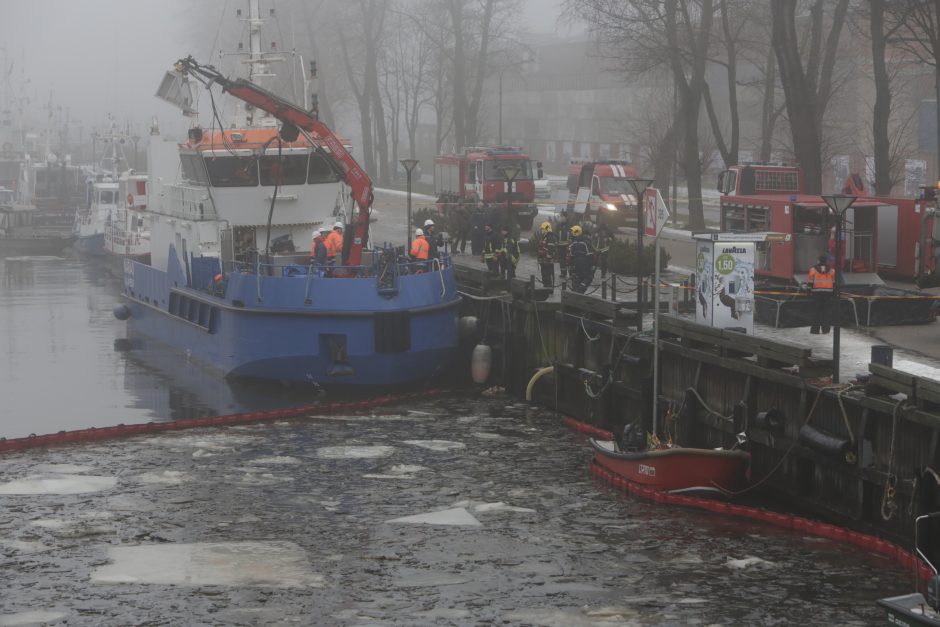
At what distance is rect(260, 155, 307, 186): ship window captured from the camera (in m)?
28.1

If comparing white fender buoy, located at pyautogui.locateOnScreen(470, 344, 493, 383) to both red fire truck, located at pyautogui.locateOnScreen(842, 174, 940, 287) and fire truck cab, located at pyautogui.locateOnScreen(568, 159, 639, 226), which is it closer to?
red fire truck, located at pyautogui.locateOnScreen(842, 174, 940, 287)

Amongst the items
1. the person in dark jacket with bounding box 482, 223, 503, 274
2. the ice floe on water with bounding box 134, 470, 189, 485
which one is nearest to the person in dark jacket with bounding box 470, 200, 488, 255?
the person in dark jacket with bounding box 482, 223, 503, 274

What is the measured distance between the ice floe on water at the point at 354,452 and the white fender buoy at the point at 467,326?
17.6 feet

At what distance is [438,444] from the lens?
2127cm

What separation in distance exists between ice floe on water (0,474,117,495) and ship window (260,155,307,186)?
10.4 metres

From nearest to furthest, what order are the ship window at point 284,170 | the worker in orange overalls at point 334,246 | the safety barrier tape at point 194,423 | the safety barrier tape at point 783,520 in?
the safety barrier tape at point 783,520
the safety barrier tape at point 194,423
the worker in orange overalls at point 334,246
the ship window at point 284,170

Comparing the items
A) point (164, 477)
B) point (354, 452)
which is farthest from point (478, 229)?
point (164, 477)

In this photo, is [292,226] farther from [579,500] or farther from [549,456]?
[579,500]

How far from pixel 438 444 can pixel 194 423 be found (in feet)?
14.6

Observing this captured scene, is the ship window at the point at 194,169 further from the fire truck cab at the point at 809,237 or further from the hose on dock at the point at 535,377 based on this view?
the fire truck cab at the point at 809,237

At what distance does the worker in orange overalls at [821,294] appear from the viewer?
2167cm

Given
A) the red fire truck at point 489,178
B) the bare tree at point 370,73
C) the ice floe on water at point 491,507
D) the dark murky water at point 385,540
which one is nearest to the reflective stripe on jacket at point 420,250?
the dark murky water at point 385,540

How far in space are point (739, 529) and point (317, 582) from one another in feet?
17.5

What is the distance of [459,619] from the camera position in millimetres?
13281
